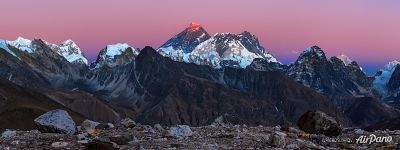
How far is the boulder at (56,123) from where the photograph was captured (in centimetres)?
3100

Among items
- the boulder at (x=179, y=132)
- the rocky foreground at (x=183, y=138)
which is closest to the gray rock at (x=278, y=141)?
the rocky foreground at (x=183, y=138)

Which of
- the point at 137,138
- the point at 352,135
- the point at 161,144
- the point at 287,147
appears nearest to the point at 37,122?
the point at 137,138

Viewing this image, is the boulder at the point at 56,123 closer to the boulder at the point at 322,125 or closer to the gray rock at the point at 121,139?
the gray rock at the point at 121,139

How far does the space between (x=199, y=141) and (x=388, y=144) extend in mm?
9222

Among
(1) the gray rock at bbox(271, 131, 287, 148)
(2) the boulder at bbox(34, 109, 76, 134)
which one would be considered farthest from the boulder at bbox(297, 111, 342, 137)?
(2) the boulder at bbox(34, 109, 76, 134)

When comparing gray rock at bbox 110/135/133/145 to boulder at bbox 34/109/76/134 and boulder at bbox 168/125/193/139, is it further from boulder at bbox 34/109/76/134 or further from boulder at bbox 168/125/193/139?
boulder at bbox 34/109/76/134

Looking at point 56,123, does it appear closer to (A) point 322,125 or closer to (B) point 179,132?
(B) point 179,132

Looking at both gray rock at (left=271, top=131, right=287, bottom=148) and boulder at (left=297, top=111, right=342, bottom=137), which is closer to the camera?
gray rock at (left=271, top=131, right=287, bottom=148)

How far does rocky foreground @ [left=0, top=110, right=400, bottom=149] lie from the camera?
25417 mm

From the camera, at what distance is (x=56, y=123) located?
31.3 meters

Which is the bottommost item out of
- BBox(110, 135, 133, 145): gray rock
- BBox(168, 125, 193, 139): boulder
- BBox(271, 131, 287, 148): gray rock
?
BBox(271, 131, 287, 148): gray rock

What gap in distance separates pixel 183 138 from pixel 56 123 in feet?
23.7

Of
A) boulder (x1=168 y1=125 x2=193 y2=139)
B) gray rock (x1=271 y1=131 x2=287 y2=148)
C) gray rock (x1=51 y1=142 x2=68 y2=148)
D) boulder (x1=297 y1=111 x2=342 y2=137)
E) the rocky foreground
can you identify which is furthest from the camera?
boulder (x1=297 y1=111 x2=342 y2=137)

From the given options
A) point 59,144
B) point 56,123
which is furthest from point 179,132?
point 59,144
